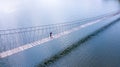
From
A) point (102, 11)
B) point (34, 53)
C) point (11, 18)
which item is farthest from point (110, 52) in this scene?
point (102, 11)

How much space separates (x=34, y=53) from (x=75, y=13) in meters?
4.50

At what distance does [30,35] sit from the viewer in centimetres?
712

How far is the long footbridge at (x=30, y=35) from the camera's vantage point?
6066 millimetres

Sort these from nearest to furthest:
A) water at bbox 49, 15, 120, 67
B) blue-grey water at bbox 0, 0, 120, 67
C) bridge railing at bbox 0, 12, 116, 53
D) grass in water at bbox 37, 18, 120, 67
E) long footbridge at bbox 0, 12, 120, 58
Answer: grass in water at bbox 37, 18, 120, 67 → water at bbox 49, 15, 120, 67 → blue-grey water at bbox 0, 0, 120, 67 → long footbridge at bbox 0, 12, 120, 58 → bridge railing at bbox 0, 12, 116, 53

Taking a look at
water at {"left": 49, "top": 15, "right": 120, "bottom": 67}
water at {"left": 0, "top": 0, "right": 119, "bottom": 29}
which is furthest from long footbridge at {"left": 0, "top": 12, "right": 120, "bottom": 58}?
water at {"left": 49, "top": 15, "right": 120, "bottom": 67}

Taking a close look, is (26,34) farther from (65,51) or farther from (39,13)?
(39,13)

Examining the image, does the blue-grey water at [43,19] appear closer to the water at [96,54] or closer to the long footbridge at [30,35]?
the water at [96,54]

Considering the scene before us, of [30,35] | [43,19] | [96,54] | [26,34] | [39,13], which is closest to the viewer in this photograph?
[96,54]

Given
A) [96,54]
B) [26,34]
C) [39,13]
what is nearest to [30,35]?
[26,34]

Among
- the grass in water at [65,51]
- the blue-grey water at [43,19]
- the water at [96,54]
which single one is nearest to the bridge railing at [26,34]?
the blue-grey water at [43,19]

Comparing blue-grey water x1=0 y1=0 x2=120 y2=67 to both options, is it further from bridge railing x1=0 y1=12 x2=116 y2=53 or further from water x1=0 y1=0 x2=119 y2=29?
bridge railing x1=0 y1=12 x2=116 y2=53

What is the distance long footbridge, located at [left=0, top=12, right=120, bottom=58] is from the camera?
19.9ft

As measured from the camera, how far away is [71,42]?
678 cm

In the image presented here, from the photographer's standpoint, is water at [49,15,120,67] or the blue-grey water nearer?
water at [49,15,120,67]
